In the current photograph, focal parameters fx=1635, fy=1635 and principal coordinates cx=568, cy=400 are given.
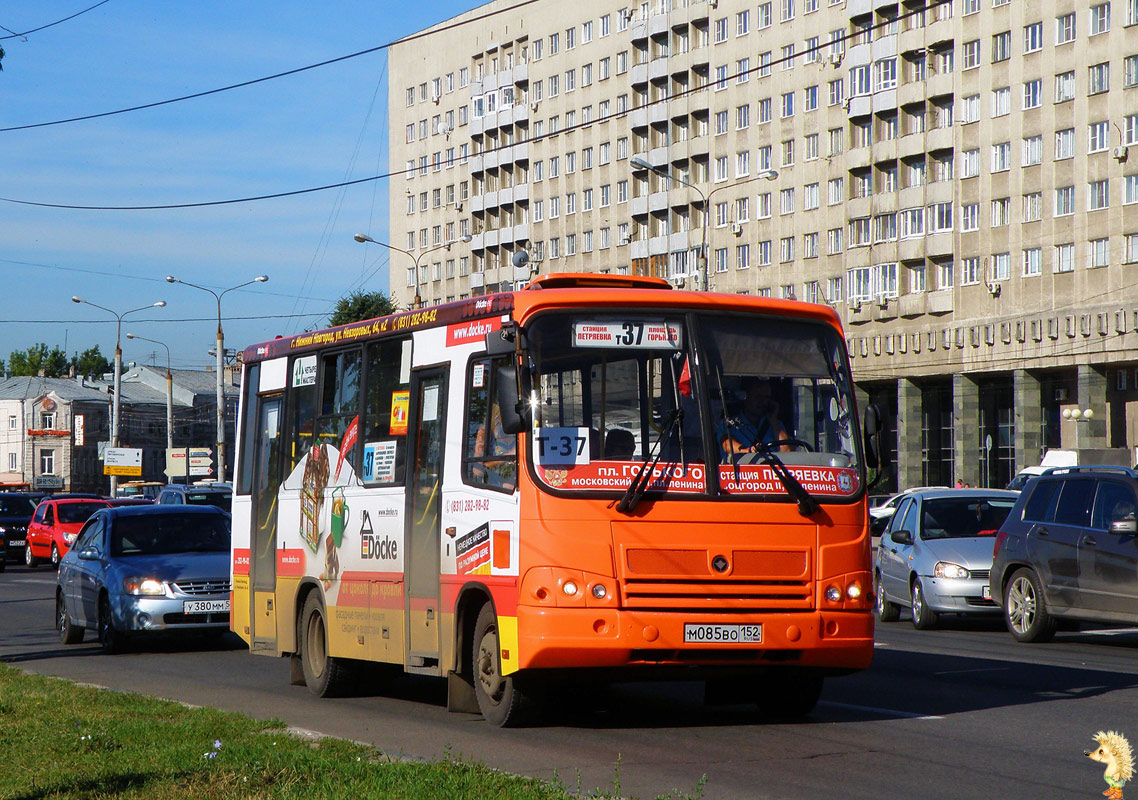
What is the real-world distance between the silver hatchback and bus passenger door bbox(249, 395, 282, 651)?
Result: 8.49m

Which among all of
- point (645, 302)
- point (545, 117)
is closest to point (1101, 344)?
point (545, 117)

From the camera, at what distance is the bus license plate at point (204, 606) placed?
18.4m

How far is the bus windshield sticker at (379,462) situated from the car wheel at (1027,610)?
829 cm

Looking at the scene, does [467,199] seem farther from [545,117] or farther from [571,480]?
[571,480]

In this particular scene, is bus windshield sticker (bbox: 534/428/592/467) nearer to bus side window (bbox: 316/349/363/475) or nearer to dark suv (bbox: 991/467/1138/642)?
bus side window (bbox: 316/349/363/475)

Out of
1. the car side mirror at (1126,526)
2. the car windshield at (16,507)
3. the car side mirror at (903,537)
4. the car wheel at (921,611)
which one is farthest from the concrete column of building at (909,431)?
the car side mirror at (1126,526)

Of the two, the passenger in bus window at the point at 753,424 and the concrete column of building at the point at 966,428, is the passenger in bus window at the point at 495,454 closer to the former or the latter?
the passenger in bus window at the point at 753,424

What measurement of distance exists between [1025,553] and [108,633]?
405 inches

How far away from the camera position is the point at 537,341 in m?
10.5

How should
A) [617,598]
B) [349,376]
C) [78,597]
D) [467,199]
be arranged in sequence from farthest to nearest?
1. [467,199]
2. [78,597]
3. [349,376]
4. [617,598]

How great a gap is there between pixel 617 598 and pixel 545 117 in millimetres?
86557

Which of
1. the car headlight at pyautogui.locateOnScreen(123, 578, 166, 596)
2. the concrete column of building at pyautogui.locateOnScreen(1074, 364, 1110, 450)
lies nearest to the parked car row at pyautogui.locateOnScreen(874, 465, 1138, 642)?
the car headlight at pyautogui.locateOnScreen(123, 578, 166, 596)

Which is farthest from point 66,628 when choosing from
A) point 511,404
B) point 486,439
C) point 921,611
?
point 511,404

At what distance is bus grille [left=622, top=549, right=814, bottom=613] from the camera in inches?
401
